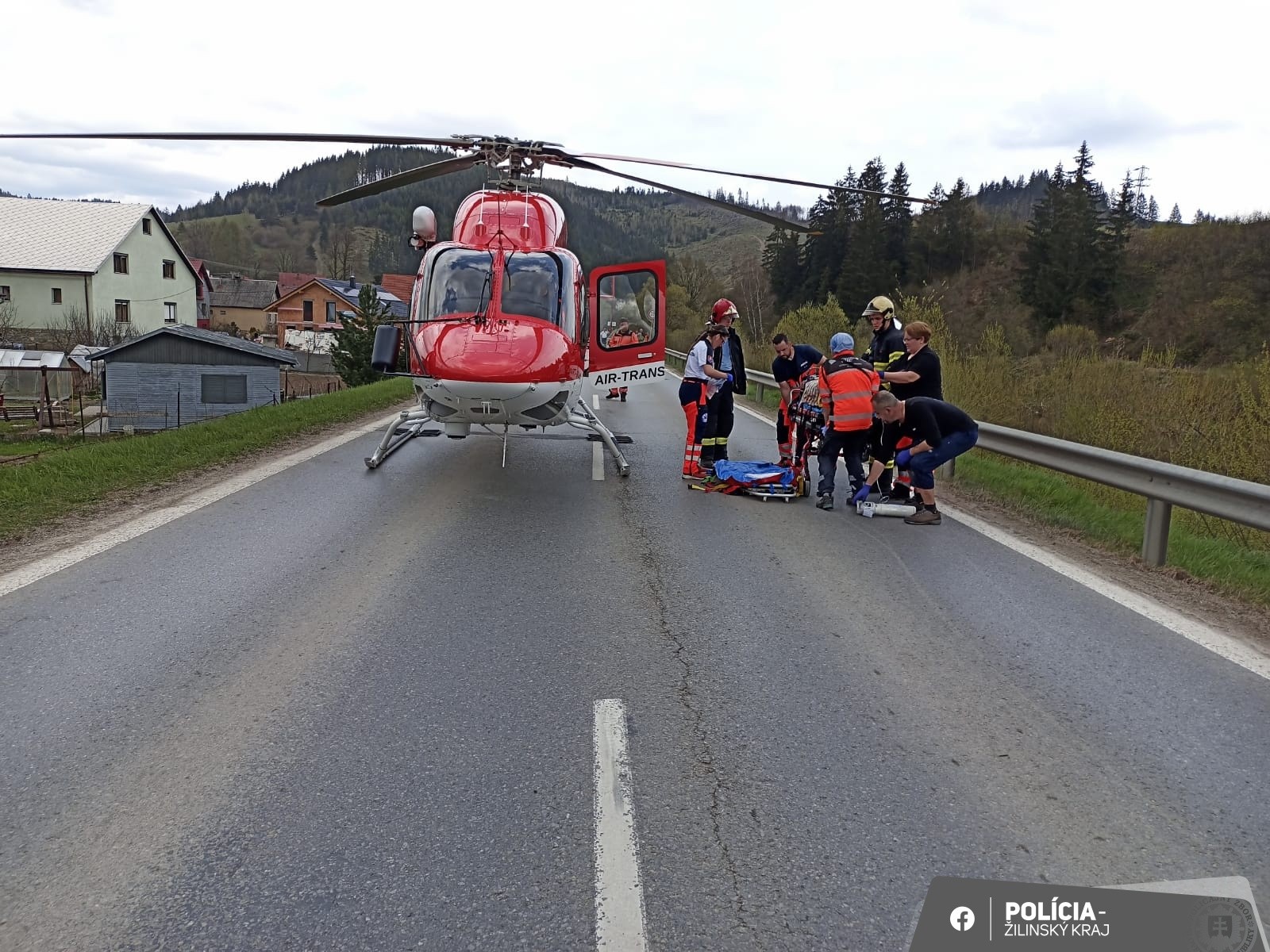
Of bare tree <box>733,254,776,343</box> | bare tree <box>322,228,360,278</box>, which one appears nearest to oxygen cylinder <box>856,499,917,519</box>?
bare tree <box>733,254,776,343</box>

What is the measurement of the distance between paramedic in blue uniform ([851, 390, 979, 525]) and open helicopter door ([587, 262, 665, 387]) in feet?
9.51

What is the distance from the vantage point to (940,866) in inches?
110

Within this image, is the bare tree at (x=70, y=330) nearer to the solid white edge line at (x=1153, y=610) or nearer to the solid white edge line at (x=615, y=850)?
the solid white edge line at (x=1153, y=610)

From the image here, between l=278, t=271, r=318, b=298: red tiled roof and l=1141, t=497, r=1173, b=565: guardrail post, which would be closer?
l=1141, t=497, r=1173, b=565: guardrail post

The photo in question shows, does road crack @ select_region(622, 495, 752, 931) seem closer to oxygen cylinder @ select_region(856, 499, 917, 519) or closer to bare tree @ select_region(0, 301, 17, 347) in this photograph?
oxygen cylinder @ select_region(856, 499, 917, 519)

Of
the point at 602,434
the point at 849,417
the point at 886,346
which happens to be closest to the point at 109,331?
the point at 602,434

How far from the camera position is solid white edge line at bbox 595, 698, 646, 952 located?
8.05ft

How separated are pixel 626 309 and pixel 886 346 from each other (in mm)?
3006

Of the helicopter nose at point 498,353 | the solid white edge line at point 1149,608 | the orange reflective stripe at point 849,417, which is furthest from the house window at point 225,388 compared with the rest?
the solid white edge line at point 1149,608

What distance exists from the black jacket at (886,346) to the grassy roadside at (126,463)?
7293 millimetres

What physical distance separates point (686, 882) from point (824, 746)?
1114 mm

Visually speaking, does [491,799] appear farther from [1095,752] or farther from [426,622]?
[1095,752]

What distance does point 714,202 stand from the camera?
8.23m

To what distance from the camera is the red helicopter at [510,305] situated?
8.20 m
